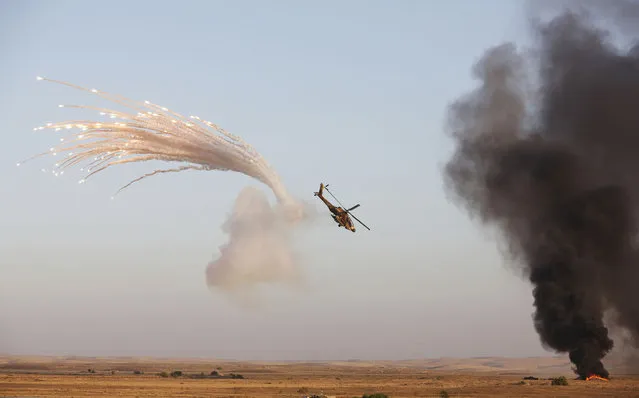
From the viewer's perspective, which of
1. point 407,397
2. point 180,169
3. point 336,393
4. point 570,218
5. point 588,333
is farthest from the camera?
point 570,218

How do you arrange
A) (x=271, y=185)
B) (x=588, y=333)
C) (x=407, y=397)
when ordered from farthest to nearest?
(x=588, y=333), (x=407, y=397), (x=271, y=185)

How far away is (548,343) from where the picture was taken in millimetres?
103125

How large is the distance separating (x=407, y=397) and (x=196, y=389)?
23.7 meters

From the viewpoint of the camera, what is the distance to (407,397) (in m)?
73.1

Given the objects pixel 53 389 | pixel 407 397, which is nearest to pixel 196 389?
pixel 53 389

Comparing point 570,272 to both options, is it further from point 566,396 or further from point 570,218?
point 566,396

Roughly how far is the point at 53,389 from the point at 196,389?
14.7m

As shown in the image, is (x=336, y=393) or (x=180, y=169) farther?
(x=336, y=393)

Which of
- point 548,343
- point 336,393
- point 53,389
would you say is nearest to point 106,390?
point 53,389

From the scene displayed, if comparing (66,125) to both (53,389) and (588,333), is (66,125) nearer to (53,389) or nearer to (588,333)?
(53,389)

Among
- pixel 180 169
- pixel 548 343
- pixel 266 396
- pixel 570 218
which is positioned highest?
pixel 570 218

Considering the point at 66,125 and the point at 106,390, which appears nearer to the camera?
the point at 66,125

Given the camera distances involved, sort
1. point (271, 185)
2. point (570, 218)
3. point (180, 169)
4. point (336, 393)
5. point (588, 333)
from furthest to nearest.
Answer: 1. point (570, 218)
2. point (588, 333)
3. point (336, 393)
4. point (271, 185)
5. point (180, 169)

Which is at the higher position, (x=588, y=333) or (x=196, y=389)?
(x=588, y=333)
